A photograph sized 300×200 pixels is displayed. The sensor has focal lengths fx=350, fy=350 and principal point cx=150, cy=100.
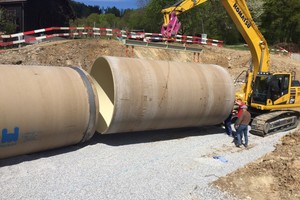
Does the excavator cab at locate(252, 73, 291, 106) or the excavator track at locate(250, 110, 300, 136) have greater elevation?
the excavator cab at locate(252, 73, 291, 106)

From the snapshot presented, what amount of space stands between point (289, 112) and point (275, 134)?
1.55 meters

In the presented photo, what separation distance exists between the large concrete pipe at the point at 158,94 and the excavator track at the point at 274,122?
1.16 meters

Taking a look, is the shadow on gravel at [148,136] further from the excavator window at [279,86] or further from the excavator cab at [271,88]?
the excavator window at [279,86]

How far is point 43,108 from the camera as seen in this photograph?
330 inches

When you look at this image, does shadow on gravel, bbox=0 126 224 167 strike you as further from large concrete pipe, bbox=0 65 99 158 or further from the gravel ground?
large concrete pipe, bbox=0 65 99 158

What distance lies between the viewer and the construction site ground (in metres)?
7.59

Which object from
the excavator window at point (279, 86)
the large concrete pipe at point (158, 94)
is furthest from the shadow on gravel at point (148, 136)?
the excavator window at point (279, 86)

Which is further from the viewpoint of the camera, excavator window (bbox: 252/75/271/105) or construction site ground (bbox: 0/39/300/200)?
excavator window (bbox: 252/75/271/105)

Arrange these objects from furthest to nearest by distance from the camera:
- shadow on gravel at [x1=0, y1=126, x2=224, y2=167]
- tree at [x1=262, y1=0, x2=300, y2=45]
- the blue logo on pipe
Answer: tree at [x1=262, y1=0, x2=300, y2=45] → shadow on gravel at [x1=0, y1=126, x2=224, y2=167] → the blue logo on pipe

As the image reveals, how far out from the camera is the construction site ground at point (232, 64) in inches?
299

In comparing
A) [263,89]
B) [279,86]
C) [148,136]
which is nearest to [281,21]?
[279,86]

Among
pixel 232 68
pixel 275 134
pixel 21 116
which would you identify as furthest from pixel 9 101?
pixel 232 68

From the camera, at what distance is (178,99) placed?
35.1ft

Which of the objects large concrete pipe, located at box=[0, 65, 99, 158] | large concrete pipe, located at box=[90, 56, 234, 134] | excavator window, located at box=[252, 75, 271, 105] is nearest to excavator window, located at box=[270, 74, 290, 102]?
excavator window, located at box=[252, 75, 271, 105]
